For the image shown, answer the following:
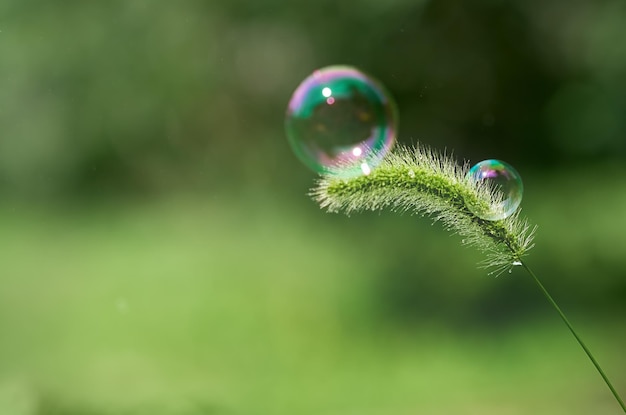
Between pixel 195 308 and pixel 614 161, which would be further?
pixel 614 161

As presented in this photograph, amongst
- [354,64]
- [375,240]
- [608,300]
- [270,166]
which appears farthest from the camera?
[270,166]

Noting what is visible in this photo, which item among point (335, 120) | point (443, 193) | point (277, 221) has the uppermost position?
point (277, 221)

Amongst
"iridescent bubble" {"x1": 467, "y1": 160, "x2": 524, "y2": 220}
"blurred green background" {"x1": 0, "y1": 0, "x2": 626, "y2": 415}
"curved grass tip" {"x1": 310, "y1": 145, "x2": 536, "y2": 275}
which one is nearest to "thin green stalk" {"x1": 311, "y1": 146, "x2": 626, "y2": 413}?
"curved grass tip" {"x1": 310, "y1": 145, "x2": 536, "y2": 275}

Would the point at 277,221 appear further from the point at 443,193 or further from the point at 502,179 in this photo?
the point at 443,193

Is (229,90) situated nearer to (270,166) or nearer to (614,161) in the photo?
(270,166)

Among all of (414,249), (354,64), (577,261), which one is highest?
(354,64)

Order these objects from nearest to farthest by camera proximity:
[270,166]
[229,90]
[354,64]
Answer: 1. [354,64]
2. [270,166]
3. [229,90]

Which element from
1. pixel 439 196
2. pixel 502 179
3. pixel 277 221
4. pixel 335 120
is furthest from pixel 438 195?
A: pixel 277 221

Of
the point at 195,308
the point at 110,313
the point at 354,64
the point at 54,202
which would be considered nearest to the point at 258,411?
the point at 195,308

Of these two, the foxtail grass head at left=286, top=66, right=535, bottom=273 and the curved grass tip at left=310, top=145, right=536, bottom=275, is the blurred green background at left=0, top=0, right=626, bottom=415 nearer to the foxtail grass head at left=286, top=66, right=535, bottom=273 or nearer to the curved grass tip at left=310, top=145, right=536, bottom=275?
the foxtail grass head at left=286, top=66, right=535, bottom=273
